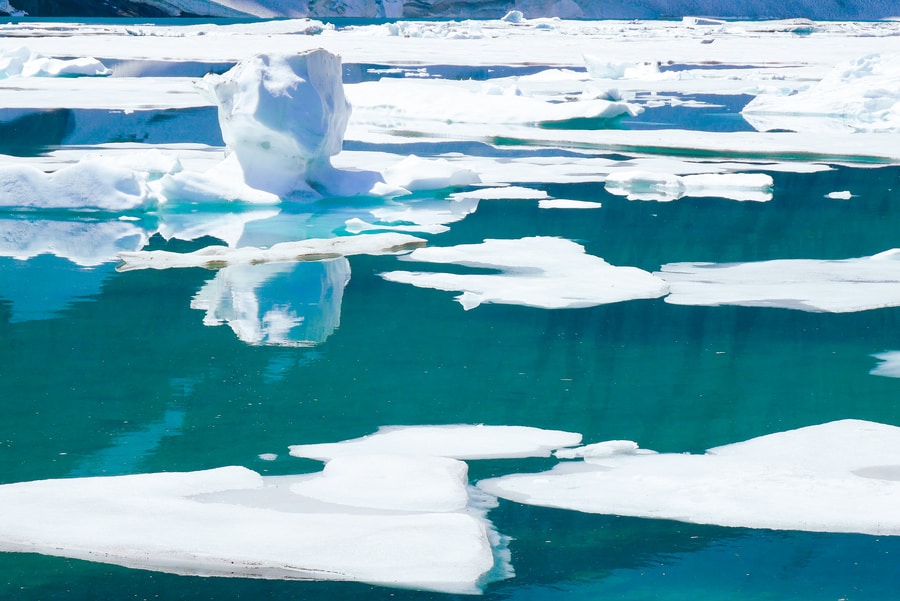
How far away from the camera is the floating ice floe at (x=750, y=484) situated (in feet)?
9.45

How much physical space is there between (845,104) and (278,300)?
10.3 m

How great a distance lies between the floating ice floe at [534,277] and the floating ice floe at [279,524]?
2106 millimetres

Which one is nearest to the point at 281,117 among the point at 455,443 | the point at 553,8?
the point at 455,443

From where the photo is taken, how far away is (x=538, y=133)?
500 inches

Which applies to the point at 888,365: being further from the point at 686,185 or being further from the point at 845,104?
the point at 845,104

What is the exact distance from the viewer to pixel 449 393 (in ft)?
12.9

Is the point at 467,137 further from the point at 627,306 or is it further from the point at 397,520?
the point at 397,520

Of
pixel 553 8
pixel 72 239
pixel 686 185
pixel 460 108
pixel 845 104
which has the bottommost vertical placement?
pixel 72 239

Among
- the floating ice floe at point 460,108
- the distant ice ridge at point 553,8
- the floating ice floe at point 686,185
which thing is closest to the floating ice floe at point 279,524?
the floating ice floe at point 686,185

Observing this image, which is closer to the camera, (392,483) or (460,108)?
(392,483)

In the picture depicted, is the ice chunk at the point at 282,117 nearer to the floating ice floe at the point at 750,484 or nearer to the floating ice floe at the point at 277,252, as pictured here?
the floating ice floe at the point at 277,252

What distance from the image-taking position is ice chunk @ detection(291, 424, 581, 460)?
11.0 feet

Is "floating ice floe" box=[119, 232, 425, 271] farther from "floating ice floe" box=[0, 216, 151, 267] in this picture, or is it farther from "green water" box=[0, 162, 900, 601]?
"floating ice floe" box=[0, 216, 151, 267]

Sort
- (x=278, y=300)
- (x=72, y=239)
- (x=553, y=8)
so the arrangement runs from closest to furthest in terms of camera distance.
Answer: (x=278, y=300) → (x=72, y=239) → (x=553, y=8)
